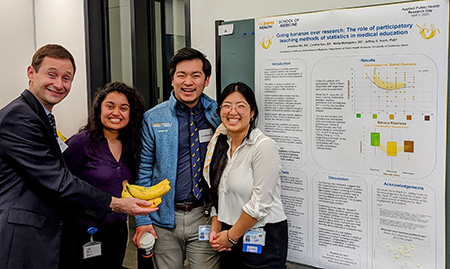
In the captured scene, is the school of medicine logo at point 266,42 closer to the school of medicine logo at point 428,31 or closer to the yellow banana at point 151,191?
the school of medicine logo at point 428,31

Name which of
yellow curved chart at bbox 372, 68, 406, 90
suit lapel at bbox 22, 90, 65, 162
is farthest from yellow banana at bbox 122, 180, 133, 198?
yellow curved chart at bbox 372, 68, 406, 90

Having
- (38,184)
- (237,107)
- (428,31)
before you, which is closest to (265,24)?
(237,107)

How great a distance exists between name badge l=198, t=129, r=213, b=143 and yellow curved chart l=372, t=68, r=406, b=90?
91cm

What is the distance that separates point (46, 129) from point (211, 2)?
1.44 meters

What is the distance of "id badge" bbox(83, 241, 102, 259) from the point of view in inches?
88.0

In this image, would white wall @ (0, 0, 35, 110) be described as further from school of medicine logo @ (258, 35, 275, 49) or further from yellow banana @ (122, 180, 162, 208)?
school of medicine logo @ (258, 35, 275, 49)

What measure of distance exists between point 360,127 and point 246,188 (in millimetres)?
642

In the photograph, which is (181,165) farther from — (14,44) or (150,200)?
(14,44)

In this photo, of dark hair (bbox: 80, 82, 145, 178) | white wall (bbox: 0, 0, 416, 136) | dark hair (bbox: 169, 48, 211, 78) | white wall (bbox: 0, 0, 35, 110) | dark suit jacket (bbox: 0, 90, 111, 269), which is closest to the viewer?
dark suit jacket (bbox: 0, 90, 111, 269)

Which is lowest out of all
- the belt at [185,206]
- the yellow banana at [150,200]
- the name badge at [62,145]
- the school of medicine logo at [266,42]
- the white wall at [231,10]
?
the belt at [185,206]

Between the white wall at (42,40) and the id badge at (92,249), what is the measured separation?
1984 mm

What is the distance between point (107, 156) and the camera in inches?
90.1

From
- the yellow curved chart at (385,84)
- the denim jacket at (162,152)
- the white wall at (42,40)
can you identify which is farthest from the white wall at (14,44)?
the yellow curved chart at (385,84)

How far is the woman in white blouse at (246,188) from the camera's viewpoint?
201 cm
